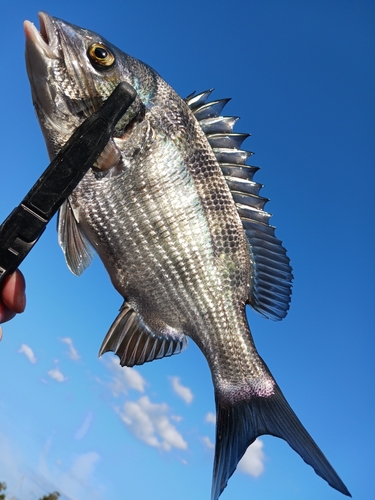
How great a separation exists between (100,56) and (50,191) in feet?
4.15

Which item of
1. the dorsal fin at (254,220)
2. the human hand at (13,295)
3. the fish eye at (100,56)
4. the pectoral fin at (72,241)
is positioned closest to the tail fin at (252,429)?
the dorsal fin at (254,220)

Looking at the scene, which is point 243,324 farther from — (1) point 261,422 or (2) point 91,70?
(2) point 91,70

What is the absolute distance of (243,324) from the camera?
10.2 ft

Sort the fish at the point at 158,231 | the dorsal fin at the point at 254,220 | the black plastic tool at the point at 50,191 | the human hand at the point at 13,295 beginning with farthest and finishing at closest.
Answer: the dorsal fin at the point at 254,220 → the fish at the point at 158,231 → the human hand at the point at 13,295 → the black plastic tool at the point at 50,191

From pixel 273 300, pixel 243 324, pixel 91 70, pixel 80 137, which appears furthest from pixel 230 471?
pixel 91 70

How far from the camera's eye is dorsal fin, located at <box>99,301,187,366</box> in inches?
117

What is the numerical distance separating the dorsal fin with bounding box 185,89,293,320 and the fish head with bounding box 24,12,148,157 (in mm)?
732

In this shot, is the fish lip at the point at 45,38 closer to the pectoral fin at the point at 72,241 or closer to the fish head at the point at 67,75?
the fish head at the point at 67,75

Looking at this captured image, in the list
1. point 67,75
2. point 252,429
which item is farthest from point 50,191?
point 252,429

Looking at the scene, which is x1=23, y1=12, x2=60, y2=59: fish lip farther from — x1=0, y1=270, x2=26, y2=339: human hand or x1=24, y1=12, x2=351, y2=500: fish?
x1=0, y1=270, x2=26, y2=339: human hand

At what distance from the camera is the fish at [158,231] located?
282 cm

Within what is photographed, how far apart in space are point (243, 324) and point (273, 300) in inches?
15.9

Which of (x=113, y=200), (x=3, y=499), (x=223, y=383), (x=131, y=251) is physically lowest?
(x=3, y=499)

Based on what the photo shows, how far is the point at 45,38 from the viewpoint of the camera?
2.86 metres
